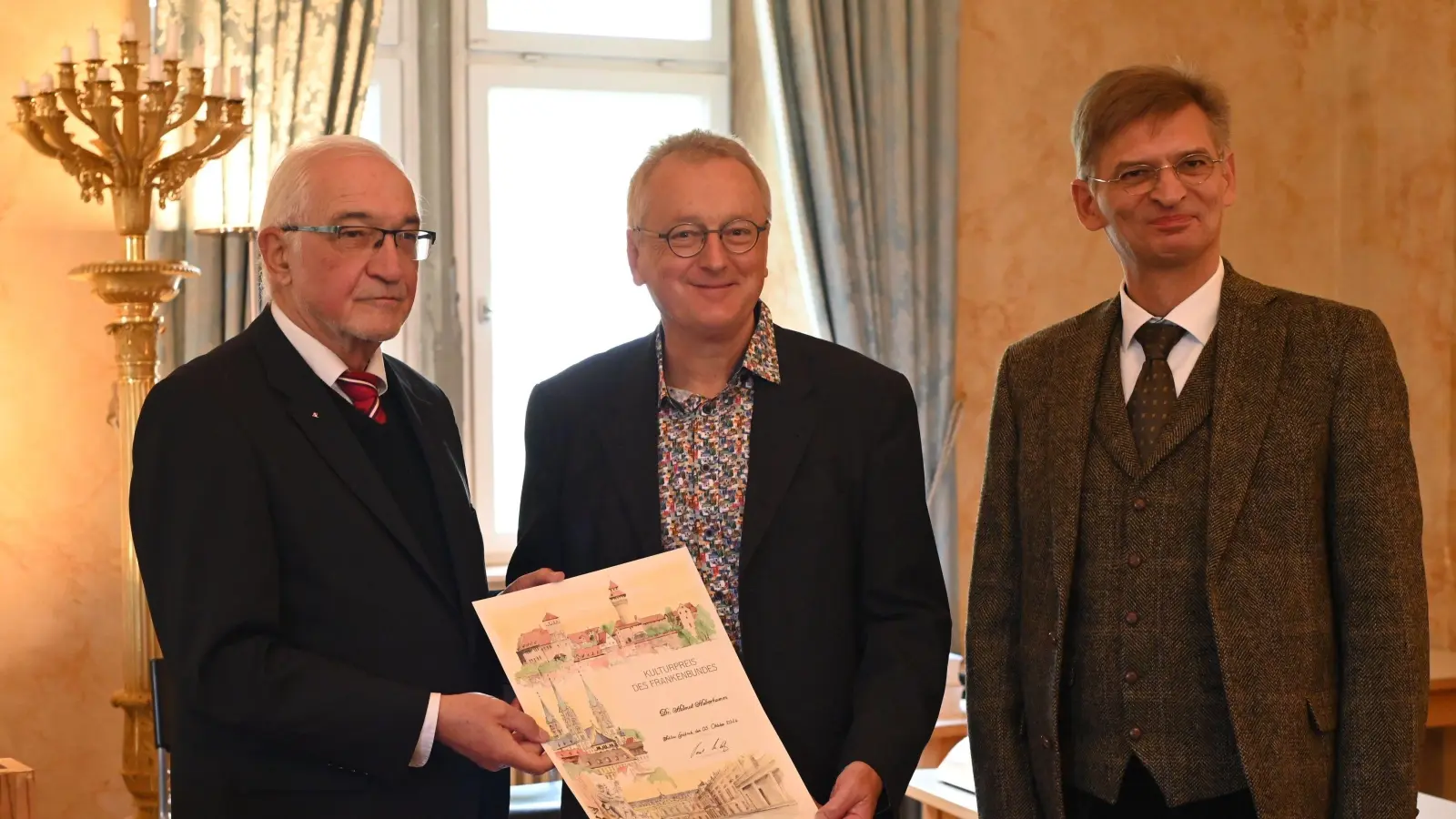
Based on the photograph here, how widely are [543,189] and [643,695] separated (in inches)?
131

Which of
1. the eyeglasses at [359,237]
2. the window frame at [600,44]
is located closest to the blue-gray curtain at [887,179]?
the window frame at [600,44]

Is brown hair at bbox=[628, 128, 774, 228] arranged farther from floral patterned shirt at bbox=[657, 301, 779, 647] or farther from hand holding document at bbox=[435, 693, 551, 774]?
hand holding document at bbox=[435, 693, 551, 774]

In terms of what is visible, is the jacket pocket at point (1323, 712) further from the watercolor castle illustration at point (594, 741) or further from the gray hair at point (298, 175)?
the gray hair at point (298, 175)

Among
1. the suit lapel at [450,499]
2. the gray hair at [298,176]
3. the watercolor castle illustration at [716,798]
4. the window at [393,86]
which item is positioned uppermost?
the window at [393,86]

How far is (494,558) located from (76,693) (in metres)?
1.30

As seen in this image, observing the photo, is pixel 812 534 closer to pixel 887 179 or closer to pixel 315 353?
pixel 315 353

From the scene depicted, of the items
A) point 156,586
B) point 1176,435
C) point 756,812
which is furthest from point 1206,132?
point 156,586

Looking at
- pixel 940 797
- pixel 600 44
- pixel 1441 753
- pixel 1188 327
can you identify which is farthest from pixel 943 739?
pixel 600 44

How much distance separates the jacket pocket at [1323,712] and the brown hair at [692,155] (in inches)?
36.8

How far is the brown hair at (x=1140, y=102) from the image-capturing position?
1.98 m

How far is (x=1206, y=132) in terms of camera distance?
78.2 inches

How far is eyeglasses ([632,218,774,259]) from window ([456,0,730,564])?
9.40 feet

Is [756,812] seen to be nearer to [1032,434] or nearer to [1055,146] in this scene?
[1032,434]

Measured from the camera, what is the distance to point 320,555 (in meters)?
1.85
